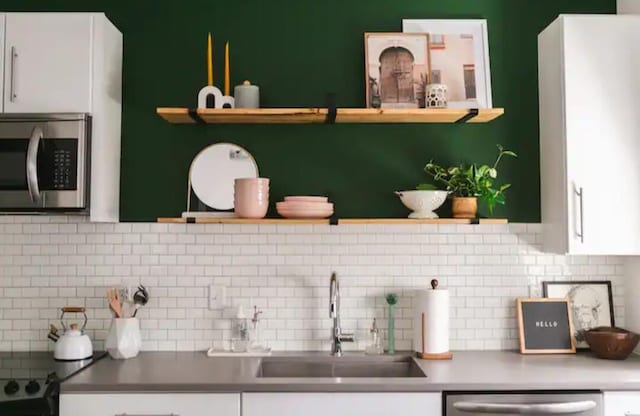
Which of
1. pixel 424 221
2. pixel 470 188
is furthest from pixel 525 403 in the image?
pixel 470 188

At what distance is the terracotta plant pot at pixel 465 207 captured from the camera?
114 inches

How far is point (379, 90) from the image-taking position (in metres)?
2.98

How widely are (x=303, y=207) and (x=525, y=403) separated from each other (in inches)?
46.3

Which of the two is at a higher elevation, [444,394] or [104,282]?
[104,282]

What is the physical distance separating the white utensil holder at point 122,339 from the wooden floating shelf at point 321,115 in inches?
36.3

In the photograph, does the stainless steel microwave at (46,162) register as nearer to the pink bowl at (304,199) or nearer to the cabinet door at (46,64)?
the cabinet door at (46,64)

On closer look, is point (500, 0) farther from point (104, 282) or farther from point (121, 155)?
point (104, 282)

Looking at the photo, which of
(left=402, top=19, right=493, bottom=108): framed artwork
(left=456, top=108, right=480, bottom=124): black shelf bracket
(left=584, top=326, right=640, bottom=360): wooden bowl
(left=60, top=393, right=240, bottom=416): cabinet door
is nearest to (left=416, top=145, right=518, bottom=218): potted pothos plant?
(left=456, top=108, right=480, bottom=124): black shelf bracket

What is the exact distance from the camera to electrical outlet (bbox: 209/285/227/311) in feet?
9.75

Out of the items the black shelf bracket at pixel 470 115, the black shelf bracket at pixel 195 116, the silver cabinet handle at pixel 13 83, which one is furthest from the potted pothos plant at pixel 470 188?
the silver cabinet handle at pixel 13 83

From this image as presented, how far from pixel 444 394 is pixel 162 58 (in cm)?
198

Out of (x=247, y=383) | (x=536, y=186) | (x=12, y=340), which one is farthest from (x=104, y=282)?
(x=536, y=186)

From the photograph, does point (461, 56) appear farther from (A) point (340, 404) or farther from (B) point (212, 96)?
(A) point (340, 404)

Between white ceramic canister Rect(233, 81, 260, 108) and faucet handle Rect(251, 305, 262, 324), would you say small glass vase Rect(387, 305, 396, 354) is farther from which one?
white ceramic canister Rect(233, 81, 260, 108)
